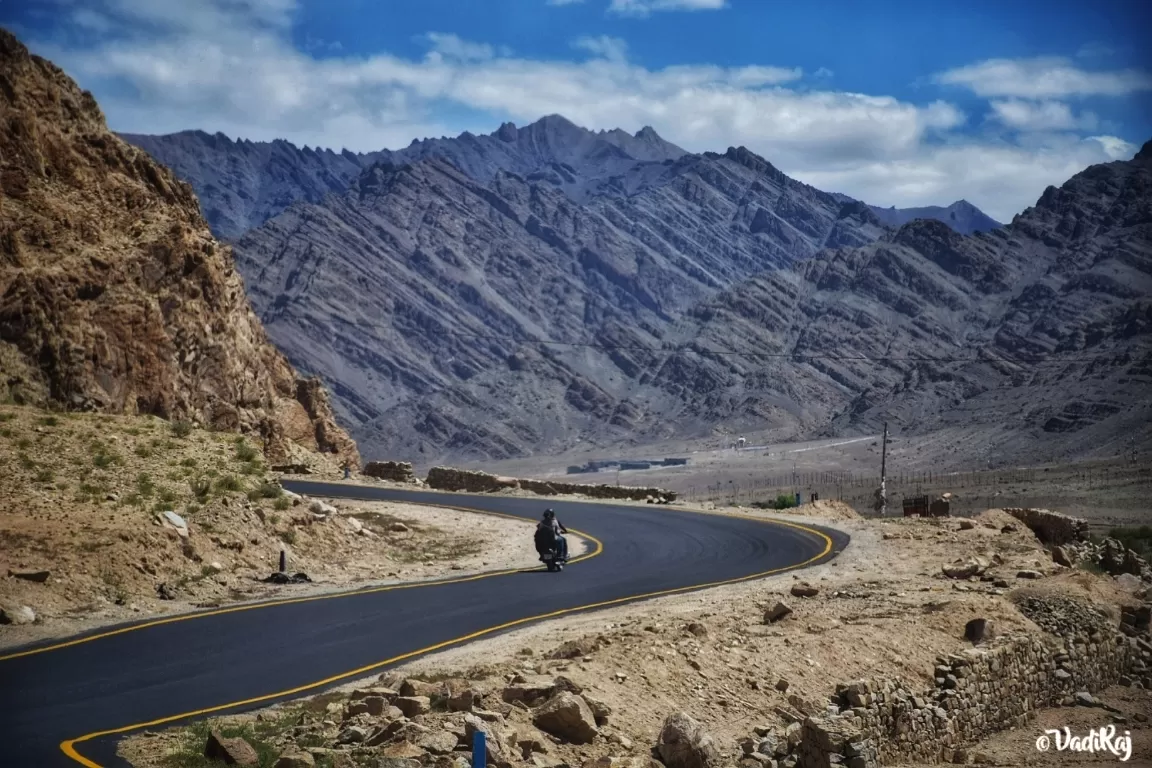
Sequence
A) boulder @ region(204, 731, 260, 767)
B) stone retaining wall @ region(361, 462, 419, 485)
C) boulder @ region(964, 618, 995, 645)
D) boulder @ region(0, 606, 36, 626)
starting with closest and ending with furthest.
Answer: boulder @ region(204, 731, 260, 767) < boulder @ region(0, 606, 36, 626) < boulder @ region(964, 618, 995, 645) < stone retaining wall @ region(361, 462, 419, 485)

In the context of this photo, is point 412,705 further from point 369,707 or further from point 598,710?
point 598,710

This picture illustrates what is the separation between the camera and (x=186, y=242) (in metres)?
44.6

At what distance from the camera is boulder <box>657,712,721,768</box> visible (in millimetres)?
13297

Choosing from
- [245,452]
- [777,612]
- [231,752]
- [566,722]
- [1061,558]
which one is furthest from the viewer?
[245,452]

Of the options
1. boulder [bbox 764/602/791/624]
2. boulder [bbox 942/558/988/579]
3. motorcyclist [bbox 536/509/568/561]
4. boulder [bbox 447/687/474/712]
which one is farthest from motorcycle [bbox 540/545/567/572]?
boulder [bbox 447/687/474/712]

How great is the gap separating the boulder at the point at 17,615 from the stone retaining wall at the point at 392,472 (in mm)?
31585

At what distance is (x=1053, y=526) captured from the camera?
115ft

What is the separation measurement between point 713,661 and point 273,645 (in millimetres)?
6285

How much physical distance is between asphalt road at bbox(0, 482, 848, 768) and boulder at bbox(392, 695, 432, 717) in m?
2.29

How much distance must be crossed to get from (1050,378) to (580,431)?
67740mm

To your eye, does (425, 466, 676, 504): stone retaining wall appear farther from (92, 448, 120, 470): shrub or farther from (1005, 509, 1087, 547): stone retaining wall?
(92, 448, 120, 470): shrub

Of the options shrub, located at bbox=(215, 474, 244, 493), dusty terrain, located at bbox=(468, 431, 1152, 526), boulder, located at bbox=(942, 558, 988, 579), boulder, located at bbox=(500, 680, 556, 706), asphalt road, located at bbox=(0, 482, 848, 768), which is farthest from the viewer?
dusty terrain, located at bbox=(468, 431, 1152, 526)

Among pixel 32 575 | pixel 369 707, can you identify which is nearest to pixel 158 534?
pixel 32 575

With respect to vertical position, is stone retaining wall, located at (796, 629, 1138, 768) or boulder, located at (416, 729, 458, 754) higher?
boulder, located at (416, 729, 458, 754)
